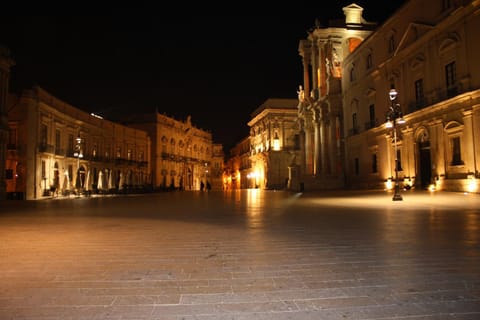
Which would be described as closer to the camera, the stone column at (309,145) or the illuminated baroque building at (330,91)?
the illuminated baroque building at (330,91)

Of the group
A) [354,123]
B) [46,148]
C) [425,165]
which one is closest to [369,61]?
[354,123]

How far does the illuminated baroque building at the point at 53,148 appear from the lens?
101 ft

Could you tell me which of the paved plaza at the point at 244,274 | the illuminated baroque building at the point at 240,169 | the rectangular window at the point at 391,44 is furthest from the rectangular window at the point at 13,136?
the illuminated baroque building at the point at 240,169

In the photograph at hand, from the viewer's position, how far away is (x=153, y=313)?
324cm

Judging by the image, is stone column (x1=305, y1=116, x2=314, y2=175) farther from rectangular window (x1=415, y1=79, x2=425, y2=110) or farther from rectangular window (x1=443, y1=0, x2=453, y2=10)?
rectangular window (x1=443, y1=0, x2=453, y2=10)

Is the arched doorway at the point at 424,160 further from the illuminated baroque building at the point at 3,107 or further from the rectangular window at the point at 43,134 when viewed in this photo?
the rectangular window at the point at 43,134

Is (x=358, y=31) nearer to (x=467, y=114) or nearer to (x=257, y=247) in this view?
(x=467, y=114)

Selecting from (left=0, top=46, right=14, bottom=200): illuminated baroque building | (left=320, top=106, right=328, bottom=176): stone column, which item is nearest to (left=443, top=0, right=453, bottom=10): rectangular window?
(left=320, top=106, right=328, bottom=176): stone column

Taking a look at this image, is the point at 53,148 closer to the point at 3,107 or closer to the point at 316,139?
the point at 3,107

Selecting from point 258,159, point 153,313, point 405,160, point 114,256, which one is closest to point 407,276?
point 153,313

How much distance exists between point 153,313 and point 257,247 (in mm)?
2967

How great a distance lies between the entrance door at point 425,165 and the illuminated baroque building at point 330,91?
11.6 metres

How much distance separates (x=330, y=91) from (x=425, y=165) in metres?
16.1

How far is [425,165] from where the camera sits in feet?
84.6
